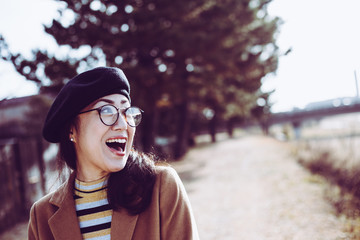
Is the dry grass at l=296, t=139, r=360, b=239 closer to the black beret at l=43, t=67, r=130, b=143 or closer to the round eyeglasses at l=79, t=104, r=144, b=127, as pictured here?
the round eyeglasses at l=79, t=104, r=144, b=127

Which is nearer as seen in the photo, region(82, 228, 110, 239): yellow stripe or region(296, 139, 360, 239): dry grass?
region(82, 228, 110, 239): yellow stripe

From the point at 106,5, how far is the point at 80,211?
9.16 meters

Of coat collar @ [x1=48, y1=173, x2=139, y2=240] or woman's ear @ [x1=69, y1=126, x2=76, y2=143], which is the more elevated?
woman's ear @ [x1=69, y1=126, x2=76, y2=143]

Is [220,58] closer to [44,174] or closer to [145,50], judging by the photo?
[145,50]

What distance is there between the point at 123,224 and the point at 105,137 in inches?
19.9

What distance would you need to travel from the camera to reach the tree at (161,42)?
9.54 m

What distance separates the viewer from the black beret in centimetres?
169

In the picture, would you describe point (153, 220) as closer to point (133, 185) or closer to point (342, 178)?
point (133, 185)

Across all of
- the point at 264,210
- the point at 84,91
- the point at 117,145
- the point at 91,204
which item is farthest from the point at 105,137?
the point at 264,210

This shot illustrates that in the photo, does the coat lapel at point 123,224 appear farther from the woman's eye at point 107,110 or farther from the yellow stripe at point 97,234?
the woman's eye at point 107,110

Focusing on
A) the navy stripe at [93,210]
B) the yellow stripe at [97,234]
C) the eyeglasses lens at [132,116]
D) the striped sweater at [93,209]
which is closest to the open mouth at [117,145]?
the eyeglasses lens at [132,116]

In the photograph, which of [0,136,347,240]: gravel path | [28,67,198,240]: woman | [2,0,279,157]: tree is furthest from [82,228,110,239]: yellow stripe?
[2,0,279,157]: tree

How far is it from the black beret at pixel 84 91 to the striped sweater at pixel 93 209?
0.44 metres

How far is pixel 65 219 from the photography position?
1.76 metres
